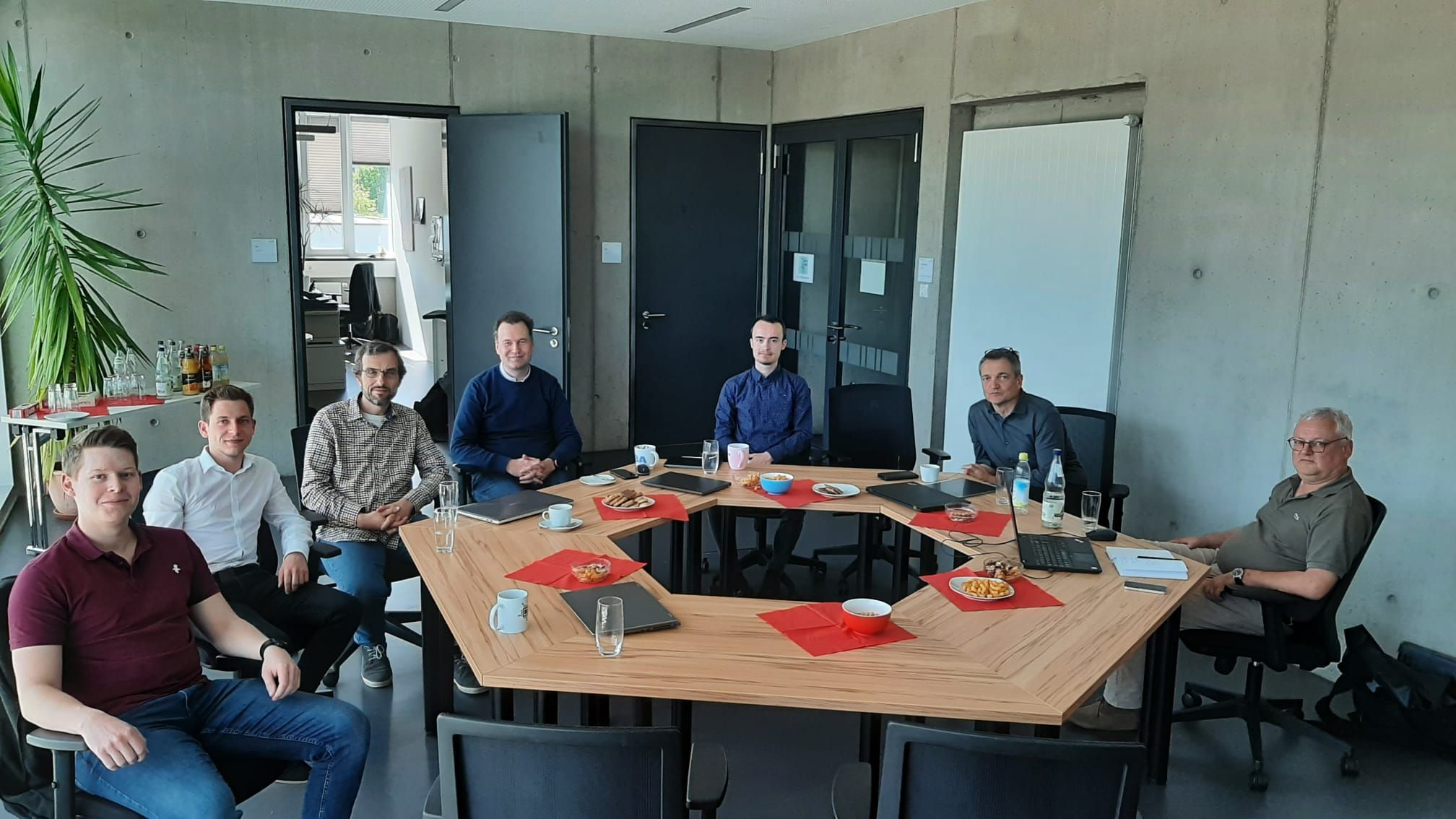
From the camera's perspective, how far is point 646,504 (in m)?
3.70

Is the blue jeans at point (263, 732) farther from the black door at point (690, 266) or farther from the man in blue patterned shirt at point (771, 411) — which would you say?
the black door at point (690, 266)

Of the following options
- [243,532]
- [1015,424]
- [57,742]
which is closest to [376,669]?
[243,532]

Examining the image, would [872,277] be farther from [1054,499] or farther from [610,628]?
[610,628]

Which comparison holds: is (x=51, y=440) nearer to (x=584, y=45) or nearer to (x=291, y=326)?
(x=291, y=326)

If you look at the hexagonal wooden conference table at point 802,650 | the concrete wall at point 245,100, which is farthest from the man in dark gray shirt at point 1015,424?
the concrete wall at point 245,100

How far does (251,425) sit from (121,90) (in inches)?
152

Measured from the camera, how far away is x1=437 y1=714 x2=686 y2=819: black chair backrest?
174cm

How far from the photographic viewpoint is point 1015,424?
14.8 ft

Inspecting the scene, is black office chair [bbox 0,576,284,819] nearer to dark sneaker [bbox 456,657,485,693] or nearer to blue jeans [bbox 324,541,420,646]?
blue jeans [bbox 324,541,420,646]

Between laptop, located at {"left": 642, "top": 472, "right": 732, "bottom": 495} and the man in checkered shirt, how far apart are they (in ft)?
2.86

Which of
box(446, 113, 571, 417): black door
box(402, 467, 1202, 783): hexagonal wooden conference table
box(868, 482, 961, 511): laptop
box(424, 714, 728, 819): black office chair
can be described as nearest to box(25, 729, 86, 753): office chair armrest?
box(402, 467, 1202, 783): hexagonal wooden conference table

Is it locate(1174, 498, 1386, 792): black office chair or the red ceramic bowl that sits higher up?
the red ceramic bowl

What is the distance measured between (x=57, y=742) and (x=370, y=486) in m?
1.95

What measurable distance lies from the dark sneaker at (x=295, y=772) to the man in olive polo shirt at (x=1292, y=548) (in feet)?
7.78
